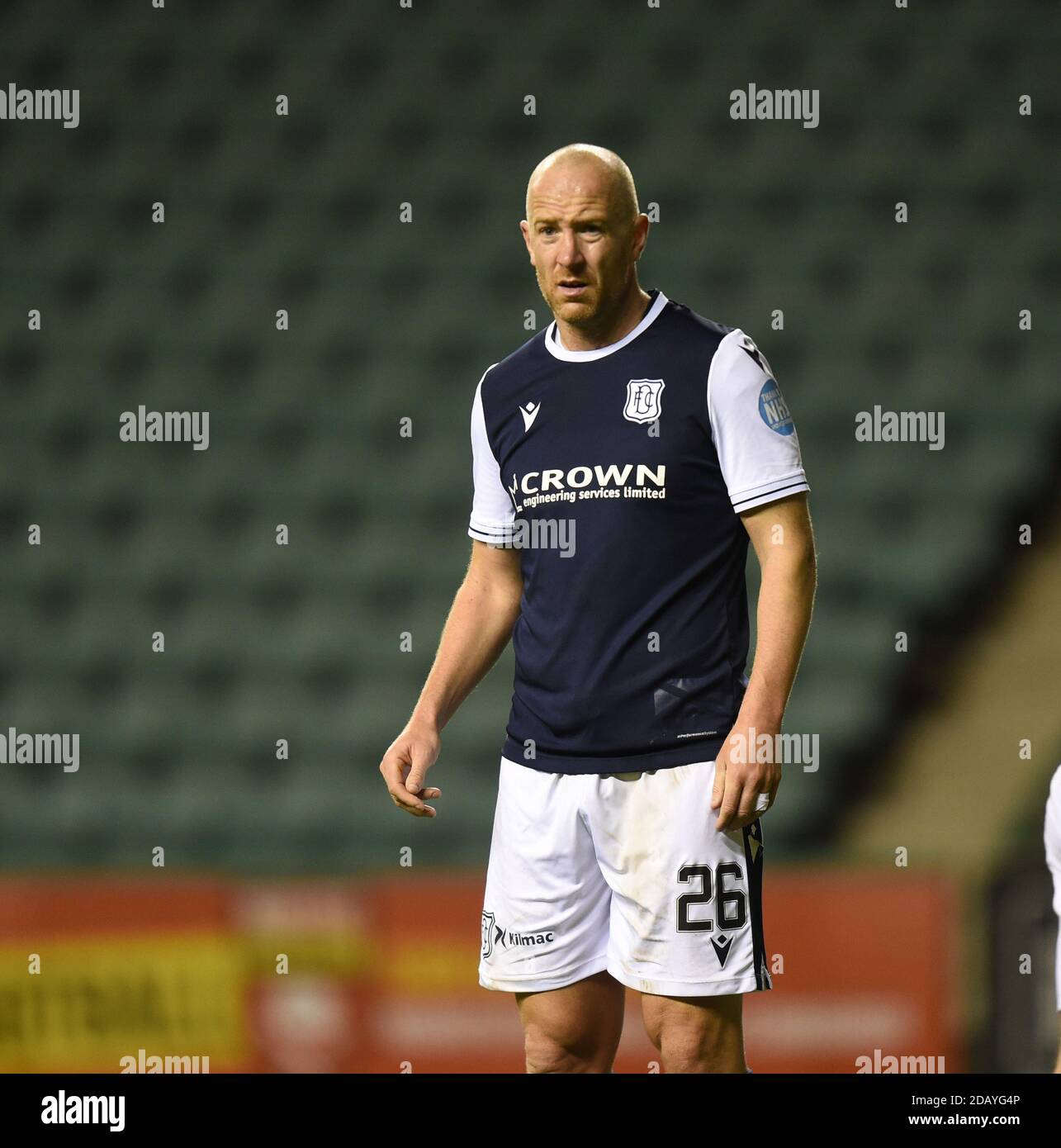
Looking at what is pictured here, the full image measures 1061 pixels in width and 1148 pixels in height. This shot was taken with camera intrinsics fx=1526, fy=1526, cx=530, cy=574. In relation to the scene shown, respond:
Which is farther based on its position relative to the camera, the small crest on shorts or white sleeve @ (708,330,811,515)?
the small crest on shorts

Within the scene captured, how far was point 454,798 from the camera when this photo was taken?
3.34 meters

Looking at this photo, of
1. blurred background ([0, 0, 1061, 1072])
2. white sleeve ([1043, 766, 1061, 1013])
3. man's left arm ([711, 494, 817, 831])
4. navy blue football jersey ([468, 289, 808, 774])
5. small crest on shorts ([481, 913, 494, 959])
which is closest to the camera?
white sleeve ([1043, 766, 1061, 1013])

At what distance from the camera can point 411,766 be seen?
1.98 metres

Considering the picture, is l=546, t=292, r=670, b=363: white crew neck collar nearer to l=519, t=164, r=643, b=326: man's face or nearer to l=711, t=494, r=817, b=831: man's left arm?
l=519, t=164, r=643, b=326: man's face

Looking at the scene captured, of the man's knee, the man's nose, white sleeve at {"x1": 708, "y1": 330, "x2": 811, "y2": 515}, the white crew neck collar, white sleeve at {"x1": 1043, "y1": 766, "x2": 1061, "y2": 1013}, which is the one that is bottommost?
the man's knee

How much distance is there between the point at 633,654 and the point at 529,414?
34cm

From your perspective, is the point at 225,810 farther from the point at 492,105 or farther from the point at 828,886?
the point at 492,105

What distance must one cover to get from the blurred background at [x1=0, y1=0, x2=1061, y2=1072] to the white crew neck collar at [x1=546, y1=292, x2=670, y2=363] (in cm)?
145

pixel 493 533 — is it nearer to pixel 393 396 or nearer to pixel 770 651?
pixel 770 651

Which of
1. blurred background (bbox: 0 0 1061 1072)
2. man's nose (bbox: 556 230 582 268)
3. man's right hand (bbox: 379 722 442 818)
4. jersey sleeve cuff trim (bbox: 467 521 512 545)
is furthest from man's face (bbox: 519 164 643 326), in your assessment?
blurred background (bbox: 0 0 1061 1072)

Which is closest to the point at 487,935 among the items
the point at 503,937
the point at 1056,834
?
the point at 503,937

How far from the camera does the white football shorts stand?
1820 mm
